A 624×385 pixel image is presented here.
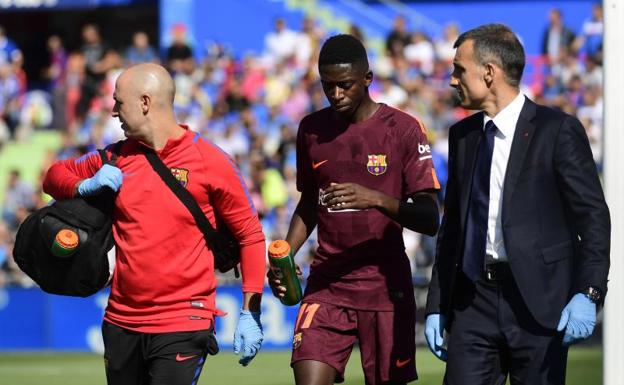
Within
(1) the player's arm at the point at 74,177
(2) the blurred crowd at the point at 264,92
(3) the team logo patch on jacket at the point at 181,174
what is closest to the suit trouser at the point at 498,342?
(3) the team logo patch on jacket at the point at 181,174

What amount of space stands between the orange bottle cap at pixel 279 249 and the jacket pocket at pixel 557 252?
140cm

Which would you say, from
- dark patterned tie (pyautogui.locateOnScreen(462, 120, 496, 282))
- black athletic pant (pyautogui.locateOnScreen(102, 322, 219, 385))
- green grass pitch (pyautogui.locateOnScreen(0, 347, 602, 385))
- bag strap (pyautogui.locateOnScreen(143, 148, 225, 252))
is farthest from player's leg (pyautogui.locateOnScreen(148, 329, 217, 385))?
green grass pitch (pyautogui.locateOnScreen(0, 347, 602, 385))

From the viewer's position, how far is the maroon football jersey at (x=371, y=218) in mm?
6637

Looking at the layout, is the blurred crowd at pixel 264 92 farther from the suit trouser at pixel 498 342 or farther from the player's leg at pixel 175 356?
the suit trouser at pixel 498 342

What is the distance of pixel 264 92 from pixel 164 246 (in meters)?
16.0

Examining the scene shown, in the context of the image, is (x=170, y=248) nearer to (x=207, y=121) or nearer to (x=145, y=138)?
(x=145, y=138)

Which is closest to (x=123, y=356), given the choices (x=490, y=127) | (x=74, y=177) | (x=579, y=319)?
(x=74, y=177)

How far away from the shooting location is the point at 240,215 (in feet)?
20.6

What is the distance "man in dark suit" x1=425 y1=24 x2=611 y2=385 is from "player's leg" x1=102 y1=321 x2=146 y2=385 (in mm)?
1480

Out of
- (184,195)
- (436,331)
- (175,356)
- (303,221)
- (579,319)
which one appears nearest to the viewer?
(579,319)

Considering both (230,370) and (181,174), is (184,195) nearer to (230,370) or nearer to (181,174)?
(181,174)

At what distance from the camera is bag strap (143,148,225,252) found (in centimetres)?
618

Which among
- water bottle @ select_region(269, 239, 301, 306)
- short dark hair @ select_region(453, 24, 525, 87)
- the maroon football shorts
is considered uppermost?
short dark hair @ select_region(453, 24, 525, 87)

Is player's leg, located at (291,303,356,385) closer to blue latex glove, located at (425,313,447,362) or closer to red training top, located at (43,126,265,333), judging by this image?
red training top, located at (43,126,265,333)
